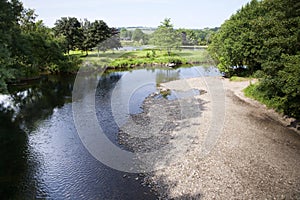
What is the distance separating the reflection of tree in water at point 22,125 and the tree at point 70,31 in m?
23.9

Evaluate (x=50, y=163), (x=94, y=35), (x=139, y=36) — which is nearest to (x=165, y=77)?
(x=94, y=35)

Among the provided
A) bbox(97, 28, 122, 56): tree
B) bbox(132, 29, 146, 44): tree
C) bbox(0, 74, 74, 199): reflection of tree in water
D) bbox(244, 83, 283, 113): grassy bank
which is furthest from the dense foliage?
bbox(132, 29, 146, 44): tree

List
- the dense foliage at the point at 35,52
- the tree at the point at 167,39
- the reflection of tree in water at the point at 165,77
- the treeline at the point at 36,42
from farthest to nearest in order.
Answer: the tree at the point at 167,39 < the reflection of tree in water at the point at 165,77 < the dense foliage at the point at 35,52 < the treeline at the point at 36,42

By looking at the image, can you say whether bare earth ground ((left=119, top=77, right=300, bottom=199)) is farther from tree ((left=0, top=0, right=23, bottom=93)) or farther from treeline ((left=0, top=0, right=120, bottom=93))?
treeline ((left=0, top=0, right=120, bottom=93))

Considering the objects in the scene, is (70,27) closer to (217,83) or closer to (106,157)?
(217,83)

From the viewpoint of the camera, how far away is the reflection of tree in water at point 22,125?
11688mm

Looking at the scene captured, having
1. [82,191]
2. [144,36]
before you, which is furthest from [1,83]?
[144,36]

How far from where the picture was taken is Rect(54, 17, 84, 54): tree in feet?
191

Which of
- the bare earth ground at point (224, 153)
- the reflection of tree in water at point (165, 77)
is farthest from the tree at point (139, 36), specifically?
the bare earth ground at point (224, 153)

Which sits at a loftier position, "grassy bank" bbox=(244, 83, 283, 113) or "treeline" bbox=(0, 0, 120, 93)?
"treeline" bbox=(0, 0, 120, 93)

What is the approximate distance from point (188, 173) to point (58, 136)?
427 inches

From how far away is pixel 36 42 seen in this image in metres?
37.7

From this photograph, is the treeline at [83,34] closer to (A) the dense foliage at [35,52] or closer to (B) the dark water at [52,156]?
(A) the dense foliage at [35,52]

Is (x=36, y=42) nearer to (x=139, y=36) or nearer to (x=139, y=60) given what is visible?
(x=139, y=60)
